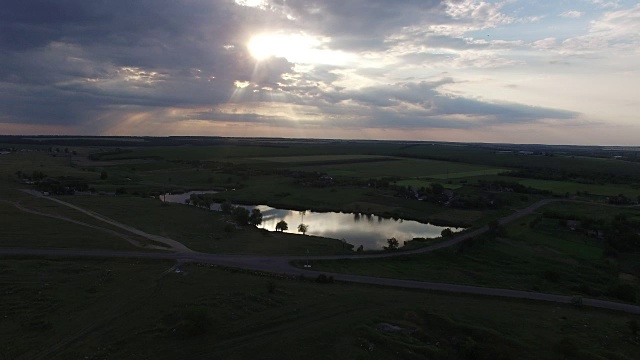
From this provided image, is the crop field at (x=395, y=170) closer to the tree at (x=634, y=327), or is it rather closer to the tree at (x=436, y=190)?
the tree at (x=436, y=190)

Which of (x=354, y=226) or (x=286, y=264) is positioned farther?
(x=354, y=226)

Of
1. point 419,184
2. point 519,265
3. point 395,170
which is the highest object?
point 395,170

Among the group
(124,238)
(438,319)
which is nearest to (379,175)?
(124,238)

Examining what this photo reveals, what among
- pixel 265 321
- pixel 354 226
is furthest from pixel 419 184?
pixel 265 321

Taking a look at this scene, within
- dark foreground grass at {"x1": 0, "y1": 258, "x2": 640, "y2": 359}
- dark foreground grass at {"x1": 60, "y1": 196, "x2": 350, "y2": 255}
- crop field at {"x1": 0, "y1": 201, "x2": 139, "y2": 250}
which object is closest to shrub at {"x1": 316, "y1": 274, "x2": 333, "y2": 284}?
dark foreground grass at {"x1": 0, "y1": 258, "x2": 640, "y2": 359}

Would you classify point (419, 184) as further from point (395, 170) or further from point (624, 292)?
point (624, 292)

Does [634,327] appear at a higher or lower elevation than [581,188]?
lower

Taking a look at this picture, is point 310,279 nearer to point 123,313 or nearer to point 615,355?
point 123,313
